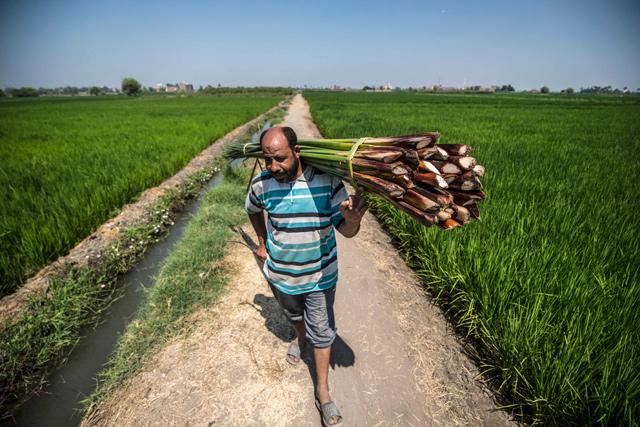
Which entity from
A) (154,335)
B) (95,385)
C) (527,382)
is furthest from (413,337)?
(95,385)

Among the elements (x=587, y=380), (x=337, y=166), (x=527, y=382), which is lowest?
(x=527, y=382)

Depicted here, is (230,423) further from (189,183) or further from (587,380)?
(189,183)

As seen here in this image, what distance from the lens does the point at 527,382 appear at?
1.79 metres

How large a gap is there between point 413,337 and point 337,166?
186 cm

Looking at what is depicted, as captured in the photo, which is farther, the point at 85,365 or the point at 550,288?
the point at 85,365

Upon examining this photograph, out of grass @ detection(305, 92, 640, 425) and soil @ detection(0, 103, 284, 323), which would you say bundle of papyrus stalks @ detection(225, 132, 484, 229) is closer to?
grass @ detection(305, 92, 640, 425)

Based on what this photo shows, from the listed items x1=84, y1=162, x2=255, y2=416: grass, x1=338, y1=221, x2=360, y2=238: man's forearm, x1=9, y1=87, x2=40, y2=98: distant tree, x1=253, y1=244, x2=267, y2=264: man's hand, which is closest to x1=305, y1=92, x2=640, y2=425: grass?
x1=338, y1=221, x2=360, y2=238: man's forearm

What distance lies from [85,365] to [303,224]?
2.40m

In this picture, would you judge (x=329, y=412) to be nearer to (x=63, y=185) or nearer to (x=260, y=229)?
(x=260, y=229)

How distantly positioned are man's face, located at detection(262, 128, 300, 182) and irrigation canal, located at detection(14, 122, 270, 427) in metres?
0.44

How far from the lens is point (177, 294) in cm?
290

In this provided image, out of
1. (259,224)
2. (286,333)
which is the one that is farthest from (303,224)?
(286,333)

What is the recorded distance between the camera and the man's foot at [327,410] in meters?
1.82

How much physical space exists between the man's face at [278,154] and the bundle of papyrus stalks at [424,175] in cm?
31
